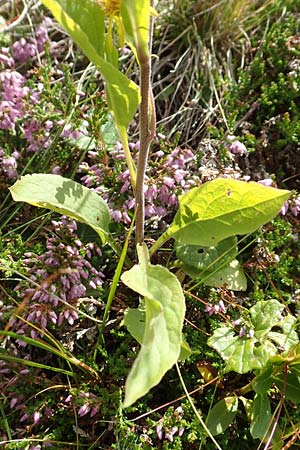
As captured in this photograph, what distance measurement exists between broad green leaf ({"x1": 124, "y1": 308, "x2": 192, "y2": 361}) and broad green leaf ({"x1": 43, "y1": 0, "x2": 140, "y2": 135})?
23.1 inches

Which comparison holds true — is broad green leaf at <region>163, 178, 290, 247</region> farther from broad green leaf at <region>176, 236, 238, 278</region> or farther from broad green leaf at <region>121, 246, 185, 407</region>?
broad green leaf at <region>121, 246, 185, 407</region>

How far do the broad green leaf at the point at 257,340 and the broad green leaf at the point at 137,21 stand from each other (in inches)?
35.5

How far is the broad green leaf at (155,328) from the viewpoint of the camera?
118 cm

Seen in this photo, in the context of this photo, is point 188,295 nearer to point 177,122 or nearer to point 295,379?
point 295,379

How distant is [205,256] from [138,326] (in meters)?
0.41

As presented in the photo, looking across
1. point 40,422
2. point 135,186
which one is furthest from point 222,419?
point 135,186

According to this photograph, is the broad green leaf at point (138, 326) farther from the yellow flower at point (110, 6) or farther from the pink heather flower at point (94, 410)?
the yellow flower at point (110, 6)

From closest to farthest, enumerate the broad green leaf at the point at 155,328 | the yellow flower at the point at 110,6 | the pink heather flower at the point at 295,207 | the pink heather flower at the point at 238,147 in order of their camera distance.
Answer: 1. the broad green leaf at the point at 155,328
2. the yellow flower at the point at 110,6
3. the pink heather flower at the point at 295,207
4. the pink heather flower at the point at 238,147

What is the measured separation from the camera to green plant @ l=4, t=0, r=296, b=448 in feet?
4.33

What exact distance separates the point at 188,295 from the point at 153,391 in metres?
0.33

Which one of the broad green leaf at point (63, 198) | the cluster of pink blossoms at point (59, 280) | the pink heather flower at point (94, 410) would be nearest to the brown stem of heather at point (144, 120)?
the broad green leaf at point (63, 198)

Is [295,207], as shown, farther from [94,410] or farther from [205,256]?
[94,410]

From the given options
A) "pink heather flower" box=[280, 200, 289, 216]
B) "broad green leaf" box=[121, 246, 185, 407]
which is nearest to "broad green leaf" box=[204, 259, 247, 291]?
"pink heather flower" box=[280, 200, 289, 216]

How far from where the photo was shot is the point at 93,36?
1558 mm
